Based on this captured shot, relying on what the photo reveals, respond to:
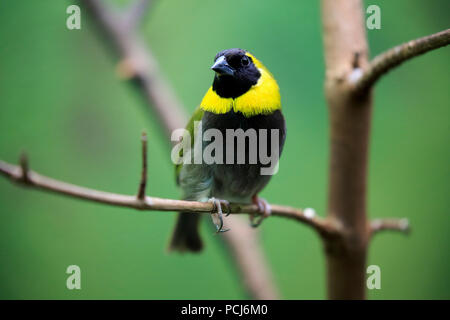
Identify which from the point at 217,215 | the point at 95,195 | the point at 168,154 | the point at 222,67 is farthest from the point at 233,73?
the point at 168,154

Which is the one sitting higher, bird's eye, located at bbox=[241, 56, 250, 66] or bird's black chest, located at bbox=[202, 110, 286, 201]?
bird's eye, located at bbox=[241, 56, 250, 66]

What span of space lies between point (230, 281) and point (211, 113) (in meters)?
2.22

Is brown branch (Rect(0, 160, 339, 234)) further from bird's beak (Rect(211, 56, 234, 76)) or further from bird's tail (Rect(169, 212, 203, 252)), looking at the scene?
bird's tail (Rect(169, 212, 203, 252))

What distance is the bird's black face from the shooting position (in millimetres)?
1510

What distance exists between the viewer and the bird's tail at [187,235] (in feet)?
7.32

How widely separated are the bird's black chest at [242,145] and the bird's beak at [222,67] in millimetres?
169

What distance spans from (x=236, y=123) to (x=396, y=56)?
23.7 inches

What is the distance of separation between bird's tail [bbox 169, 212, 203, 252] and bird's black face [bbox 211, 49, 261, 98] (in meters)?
0.83

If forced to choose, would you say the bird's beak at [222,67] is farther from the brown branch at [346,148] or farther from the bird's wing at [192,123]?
the brown branch at [346,148]

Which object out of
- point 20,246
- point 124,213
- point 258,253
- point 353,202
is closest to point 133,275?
point 124,213

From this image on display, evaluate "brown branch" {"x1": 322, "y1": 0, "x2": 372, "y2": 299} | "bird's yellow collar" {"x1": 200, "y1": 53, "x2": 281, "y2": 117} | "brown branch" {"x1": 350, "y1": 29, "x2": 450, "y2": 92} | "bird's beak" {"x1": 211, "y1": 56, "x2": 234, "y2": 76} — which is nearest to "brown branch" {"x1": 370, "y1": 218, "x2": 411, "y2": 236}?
"brown branch" {"x1": 322, "y1": 0, "x2": 372, "y2": 299}

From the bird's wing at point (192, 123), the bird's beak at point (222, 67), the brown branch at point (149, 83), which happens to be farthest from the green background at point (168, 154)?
the bird's beak at point (222, 67)

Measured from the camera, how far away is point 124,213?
3.28 metres
